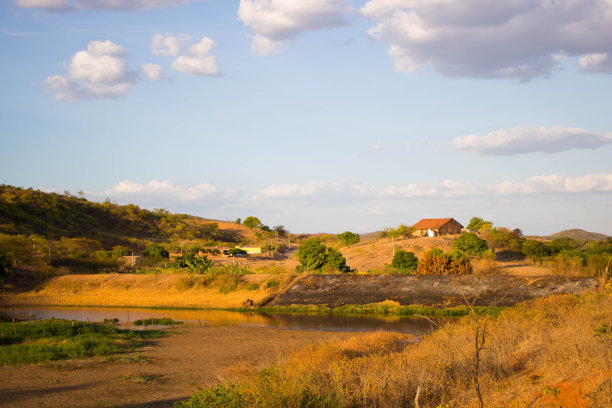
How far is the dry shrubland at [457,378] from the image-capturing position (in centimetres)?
912

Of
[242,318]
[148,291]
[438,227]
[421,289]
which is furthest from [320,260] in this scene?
[438,227]

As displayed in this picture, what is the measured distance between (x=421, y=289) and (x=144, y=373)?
26491 mm

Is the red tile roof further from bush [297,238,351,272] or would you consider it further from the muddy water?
the muddy water

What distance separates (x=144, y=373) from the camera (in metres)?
16.7

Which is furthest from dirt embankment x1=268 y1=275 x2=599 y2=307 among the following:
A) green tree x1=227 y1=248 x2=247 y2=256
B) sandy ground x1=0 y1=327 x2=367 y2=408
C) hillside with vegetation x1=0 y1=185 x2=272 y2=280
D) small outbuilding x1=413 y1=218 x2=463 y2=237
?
small outbuilding x1=413 y1=218 x2=463 y2=237

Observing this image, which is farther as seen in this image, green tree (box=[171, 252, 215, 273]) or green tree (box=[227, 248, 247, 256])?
green tree (box=[227, 248, 247, 256])

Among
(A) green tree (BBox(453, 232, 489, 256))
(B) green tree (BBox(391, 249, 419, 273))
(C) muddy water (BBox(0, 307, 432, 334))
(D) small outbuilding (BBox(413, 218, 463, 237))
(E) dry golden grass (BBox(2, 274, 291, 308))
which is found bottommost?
(C) muddy water (BBox(0, 307, 432, 334))

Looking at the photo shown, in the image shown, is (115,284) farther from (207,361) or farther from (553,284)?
(553,284)

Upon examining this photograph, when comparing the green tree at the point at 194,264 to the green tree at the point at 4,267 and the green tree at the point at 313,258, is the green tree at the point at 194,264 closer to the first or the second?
the green tree at the point at 313,258

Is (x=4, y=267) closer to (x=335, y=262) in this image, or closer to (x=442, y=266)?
(x=335, y=262)

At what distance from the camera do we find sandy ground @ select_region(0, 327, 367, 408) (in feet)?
43.1

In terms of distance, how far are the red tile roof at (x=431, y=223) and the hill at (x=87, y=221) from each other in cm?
4437

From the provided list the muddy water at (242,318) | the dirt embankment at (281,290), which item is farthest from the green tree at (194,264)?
the muddy water at (242,318)

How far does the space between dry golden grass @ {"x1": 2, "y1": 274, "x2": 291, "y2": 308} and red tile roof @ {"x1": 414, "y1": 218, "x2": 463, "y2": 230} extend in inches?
2138
